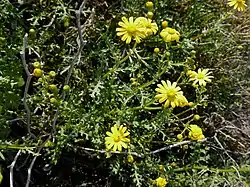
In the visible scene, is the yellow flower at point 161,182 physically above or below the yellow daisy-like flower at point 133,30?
below

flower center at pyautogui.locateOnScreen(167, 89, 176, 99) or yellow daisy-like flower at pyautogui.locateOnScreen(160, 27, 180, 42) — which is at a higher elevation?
yellow daisy-like flower at pyautogui.locateOnScreen(160, 27, 180, 42)

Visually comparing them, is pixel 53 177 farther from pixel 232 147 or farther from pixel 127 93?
pixel 232 147

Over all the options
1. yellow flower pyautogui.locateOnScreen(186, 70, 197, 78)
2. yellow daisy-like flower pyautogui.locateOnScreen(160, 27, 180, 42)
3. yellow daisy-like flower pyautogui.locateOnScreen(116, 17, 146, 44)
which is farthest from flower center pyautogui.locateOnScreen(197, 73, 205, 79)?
yellow daisy-like flower pyautogui.locateOnScreen(116, 17, 146, 44)

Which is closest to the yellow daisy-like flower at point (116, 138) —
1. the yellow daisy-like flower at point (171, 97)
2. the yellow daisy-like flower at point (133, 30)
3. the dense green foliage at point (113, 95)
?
the dense green foliage at point (113, 95)

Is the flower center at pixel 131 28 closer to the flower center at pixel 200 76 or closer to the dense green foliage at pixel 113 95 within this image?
the dense green foliage at pixel 113 95

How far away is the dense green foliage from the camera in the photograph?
67.4 inches

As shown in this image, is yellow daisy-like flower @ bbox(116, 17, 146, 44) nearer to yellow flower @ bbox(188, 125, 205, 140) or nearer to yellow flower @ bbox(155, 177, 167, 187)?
yellow flower @ bbox(188, 125, 205, 140)

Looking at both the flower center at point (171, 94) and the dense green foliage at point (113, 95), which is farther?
the dense green foliage at point (113, 95)

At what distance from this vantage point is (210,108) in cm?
218

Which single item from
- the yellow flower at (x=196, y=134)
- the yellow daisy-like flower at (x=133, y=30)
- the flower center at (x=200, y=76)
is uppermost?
the yellow daisy-like flower at (x=133, y=30)

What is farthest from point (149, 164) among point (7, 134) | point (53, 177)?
point (7, 134)

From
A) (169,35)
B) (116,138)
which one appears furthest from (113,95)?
(169,35)

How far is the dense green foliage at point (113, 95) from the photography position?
1.71 metres

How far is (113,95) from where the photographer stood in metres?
1.80
